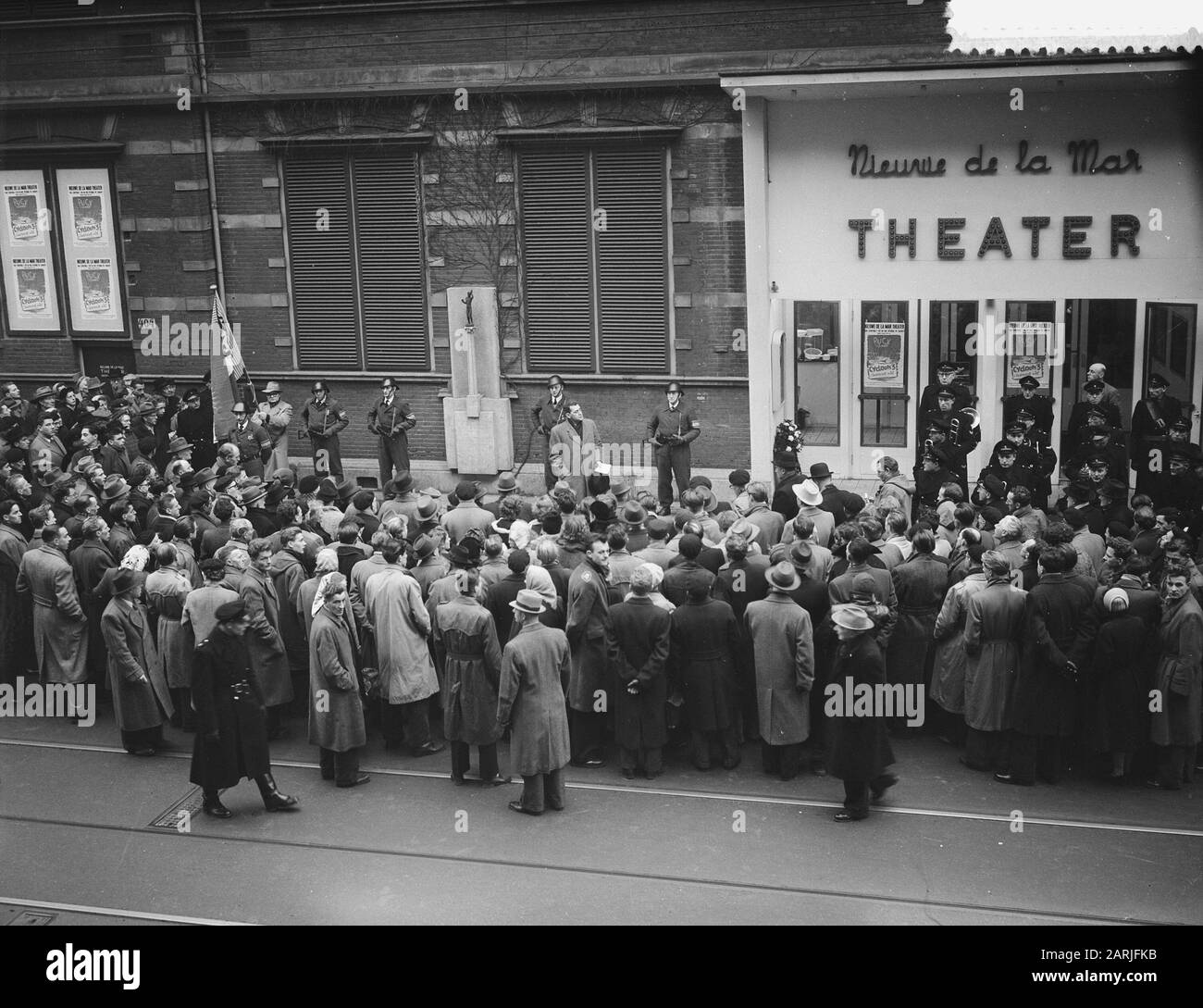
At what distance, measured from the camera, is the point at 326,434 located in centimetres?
1745

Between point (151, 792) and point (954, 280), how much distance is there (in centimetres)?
1147

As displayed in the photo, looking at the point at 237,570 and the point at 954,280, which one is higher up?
the point at 954,280

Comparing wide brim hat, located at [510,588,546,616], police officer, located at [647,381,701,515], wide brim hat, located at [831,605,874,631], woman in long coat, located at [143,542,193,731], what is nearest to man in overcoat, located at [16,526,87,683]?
woman in long coat, located at [143,542,193,731]

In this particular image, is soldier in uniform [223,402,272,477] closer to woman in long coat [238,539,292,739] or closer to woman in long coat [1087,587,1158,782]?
woman in long coat [238,539,292,739]

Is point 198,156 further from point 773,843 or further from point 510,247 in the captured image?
point 773,843

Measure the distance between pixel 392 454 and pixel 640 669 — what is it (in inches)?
346

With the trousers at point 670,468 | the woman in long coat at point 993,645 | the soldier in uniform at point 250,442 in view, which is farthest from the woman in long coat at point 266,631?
the trousers at point 670,468

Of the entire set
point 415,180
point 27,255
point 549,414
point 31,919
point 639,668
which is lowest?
point 31,919

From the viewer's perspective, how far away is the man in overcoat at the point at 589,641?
1002 cm

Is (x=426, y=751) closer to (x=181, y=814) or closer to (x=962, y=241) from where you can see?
(x=181, y=814)

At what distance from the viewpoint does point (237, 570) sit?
34.0 ft

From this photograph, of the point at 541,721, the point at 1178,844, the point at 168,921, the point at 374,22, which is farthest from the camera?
the point at 374,22

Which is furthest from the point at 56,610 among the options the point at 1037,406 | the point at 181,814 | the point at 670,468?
the point at 1037,406

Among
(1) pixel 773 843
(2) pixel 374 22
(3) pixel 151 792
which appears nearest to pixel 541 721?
(1) pixel 773 843
